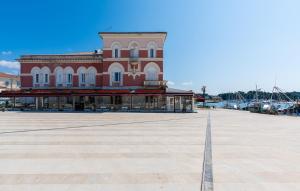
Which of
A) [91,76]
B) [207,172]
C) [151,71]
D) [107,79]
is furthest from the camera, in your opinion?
[91,76]

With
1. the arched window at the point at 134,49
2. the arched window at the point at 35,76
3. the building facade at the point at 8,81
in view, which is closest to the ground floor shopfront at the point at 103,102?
the arched window at the point at 35,76

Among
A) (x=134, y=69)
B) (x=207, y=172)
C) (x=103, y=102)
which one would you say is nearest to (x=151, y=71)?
(x=134, y=69)

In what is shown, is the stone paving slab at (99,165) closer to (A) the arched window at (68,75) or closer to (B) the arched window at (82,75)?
(B) the arched window at (82,75)

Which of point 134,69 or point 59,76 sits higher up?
point 134,69

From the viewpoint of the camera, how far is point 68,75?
4812 centimetres

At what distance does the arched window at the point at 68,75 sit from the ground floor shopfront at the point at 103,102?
9.13ft

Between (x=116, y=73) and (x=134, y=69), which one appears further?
(x=116, y=73)

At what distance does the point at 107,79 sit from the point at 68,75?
22.5 feet

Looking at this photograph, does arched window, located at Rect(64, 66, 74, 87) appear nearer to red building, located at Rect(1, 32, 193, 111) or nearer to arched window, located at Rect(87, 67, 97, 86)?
red building, located at Rect(1, 32, 193, 111)

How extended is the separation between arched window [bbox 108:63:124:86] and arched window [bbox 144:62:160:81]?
389 centimetres

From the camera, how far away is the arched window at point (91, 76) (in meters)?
48.0

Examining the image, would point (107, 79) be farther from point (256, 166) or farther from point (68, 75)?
point (256, 166)

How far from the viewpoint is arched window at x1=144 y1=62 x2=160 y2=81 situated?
45.9 metres

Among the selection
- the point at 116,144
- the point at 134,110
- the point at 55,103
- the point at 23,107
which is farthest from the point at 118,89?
the point at 116,144
